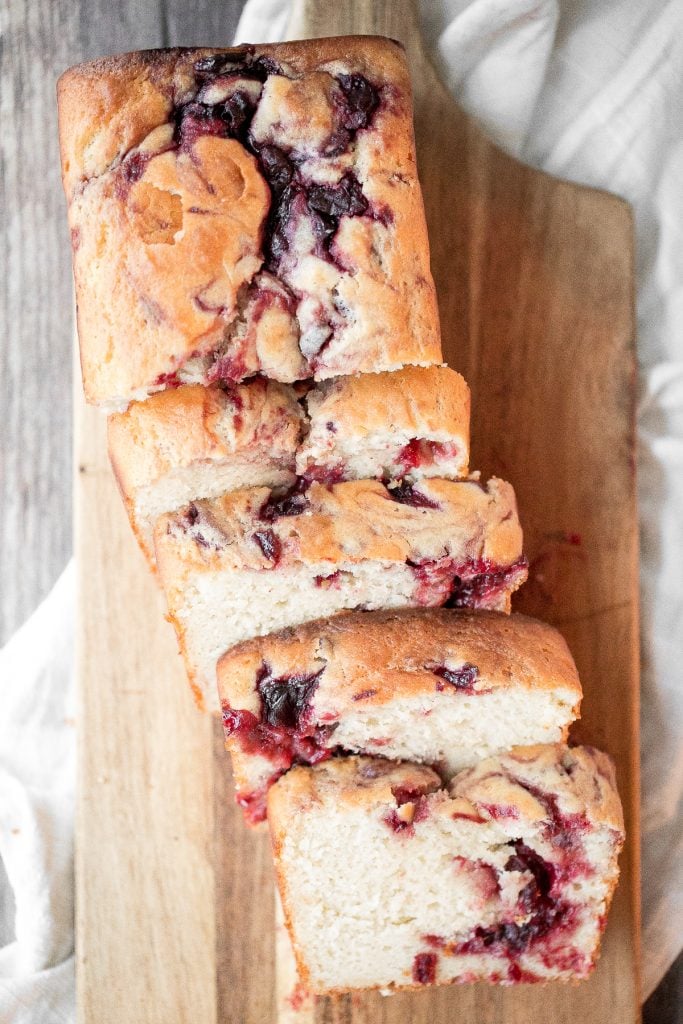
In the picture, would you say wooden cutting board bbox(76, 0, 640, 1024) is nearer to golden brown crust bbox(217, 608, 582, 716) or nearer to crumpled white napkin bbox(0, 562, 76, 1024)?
crumpled white napkin bbox(0, 562, 76, 1024)

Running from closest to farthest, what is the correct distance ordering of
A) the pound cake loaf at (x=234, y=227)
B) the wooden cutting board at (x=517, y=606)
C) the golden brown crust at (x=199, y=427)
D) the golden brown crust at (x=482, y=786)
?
the pound cake loaf at (x=234, y=227)
the golden brown crust at (x=199, y=427)
the golden brown crust at (x=482, y=786)
the wooden cutting board at (x=517, y=606)

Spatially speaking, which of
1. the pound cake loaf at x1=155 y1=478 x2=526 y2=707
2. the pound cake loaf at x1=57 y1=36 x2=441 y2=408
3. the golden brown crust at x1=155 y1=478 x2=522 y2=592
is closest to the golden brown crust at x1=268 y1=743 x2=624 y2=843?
the pound cake loaf at x1=155 y1=478 x2=526 y2=707

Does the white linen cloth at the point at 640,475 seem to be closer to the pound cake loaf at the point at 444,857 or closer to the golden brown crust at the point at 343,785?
the pound cake loaf at the point at 444,857

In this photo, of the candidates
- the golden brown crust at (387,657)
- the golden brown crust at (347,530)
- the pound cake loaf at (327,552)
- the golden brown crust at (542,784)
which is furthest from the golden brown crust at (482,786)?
the golden brown crust at (347,530)

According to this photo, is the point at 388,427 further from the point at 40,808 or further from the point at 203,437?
the point at 40,808

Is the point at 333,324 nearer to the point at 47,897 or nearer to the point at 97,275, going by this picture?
the point at 97,275

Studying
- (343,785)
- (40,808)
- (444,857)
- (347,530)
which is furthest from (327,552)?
(40,808)
